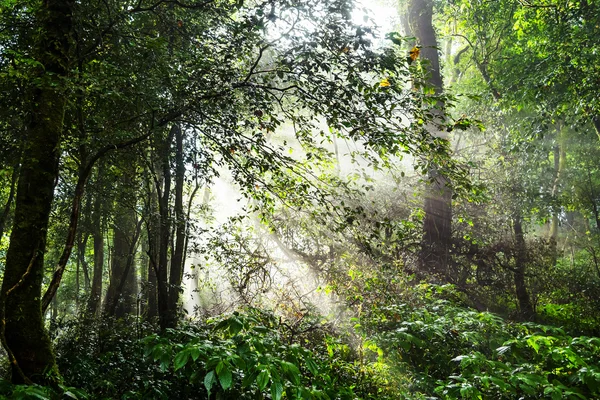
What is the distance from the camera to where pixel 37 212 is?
354 centimetres

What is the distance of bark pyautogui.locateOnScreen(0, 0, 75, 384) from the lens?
333cm

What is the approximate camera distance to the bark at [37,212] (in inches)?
131

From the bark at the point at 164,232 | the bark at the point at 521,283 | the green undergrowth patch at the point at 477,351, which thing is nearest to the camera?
the green undergrowth patch at the point at 477,351

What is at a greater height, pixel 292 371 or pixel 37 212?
pixel 37 212

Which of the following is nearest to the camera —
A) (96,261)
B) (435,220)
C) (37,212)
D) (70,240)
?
(37,212)

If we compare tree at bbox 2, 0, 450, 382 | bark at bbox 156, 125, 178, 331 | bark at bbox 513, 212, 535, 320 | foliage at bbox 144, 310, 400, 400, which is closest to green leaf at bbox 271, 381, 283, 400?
foliage at bbox 144, 310, 400, 400

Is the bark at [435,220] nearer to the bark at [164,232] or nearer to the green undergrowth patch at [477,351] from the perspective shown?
the green undergrowth patch at [477,351]

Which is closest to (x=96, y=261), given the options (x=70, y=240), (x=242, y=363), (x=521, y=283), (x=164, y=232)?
(x=164, y=232)

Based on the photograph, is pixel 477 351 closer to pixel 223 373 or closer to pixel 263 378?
pixel 263 378

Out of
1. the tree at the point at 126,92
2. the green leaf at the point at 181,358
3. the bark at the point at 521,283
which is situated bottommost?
the green leaf at the point at 181,358

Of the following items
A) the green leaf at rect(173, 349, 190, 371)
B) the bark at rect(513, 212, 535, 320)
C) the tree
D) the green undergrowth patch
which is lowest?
the green undergrowth patch

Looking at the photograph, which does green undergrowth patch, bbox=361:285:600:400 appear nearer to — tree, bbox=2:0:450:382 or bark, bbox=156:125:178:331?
tree, bbox=2:0:450:382

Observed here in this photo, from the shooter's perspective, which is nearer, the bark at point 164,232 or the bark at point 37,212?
the bark at point 37,212

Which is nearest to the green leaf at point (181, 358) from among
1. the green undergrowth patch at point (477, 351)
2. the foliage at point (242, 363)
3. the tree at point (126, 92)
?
the foliage at point (242, 363)
